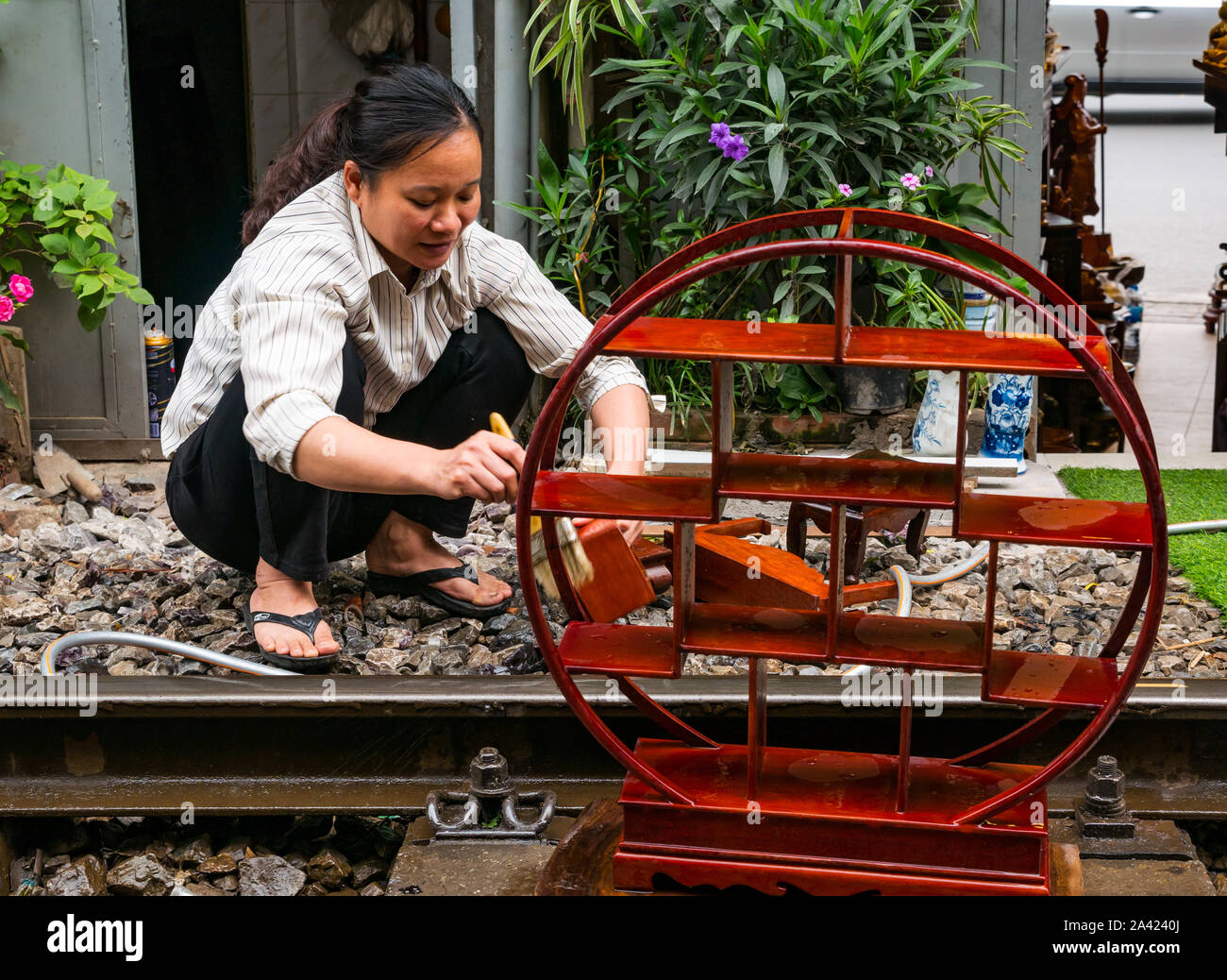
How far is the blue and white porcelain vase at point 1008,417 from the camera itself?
3.88 m

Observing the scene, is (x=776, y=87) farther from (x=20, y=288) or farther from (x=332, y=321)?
(x=20, y=288)

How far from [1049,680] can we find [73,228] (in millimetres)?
3448

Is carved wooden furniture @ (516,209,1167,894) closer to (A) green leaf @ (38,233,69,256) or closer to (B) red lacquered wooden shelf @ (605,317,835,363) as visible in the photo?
(B) red lacquered wooden shelf @ (605,317,835,363)

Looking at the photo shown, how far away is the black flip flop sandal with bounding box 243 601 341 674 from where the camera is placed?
8.45ft

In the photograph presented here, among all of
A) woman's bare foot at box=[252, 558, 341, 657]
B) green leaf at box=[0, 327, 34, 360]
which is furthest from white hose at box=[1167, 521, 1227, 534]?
green leaf at box=[0, 327, 34, 360]

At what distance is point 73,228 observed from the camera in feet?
13.4

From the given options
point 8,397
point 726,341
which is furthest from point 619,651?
point 8,397

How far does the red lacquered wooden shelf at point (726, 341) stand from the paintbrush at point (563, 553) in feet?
0.93

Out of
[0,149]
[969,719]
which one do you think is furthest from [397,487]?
[0,149]

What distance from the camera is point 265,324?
2160mm

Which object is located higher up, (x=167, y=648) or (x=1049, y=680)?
(x=1049, y=680)

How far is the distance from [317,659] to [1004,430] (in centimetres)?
223
